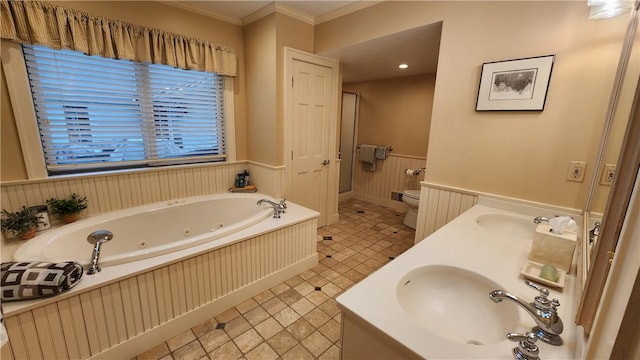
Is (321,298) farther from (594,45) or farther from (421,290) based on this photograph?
(594,45)

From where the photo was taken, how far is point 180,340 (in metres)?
1.63

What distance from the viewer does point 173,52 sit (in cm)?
240

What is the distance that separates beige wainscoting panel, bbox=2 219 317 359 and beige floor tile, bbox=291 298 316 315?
349 mm

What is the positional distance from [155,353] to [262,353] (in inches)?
25.4

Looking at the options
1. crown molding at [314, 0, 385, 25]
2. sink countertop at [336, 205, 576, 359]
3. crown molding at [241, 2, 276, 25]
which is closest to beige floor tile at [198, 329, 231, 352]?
sink countertop at [336, 205, 576, 359]

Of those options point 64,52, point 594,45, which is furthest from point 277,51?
point 594,45

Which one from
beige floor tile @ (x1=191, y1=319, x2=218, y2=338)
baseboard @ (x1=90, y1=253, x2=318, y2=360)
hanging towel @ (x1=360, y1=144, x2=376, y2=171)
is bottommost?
beige floor tile @ (x1=191, y1=319, x2=218, y2=338)

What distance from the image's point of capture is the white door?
2812mm

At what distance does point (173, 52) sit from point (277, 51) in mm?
971

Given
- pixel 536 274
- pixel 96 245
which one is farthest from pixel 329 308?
pixel 96 245

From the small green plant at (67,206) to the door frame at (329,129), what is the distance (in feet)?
5.85

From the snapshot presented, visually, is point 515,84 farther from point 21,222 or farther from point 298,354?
point 21,222

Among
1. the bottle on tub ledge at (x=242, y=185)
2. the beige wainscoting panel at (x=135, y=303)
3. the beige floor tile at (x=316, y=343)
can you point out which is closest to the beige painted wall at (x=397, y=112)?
the bottle on tub ledge at (x=242, y=185)

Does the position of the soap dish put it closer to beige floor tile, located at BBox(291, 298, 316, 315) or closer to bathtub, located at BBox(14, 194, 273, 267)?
beige floor tile, located at BBox(291, 298, 316, 315)
